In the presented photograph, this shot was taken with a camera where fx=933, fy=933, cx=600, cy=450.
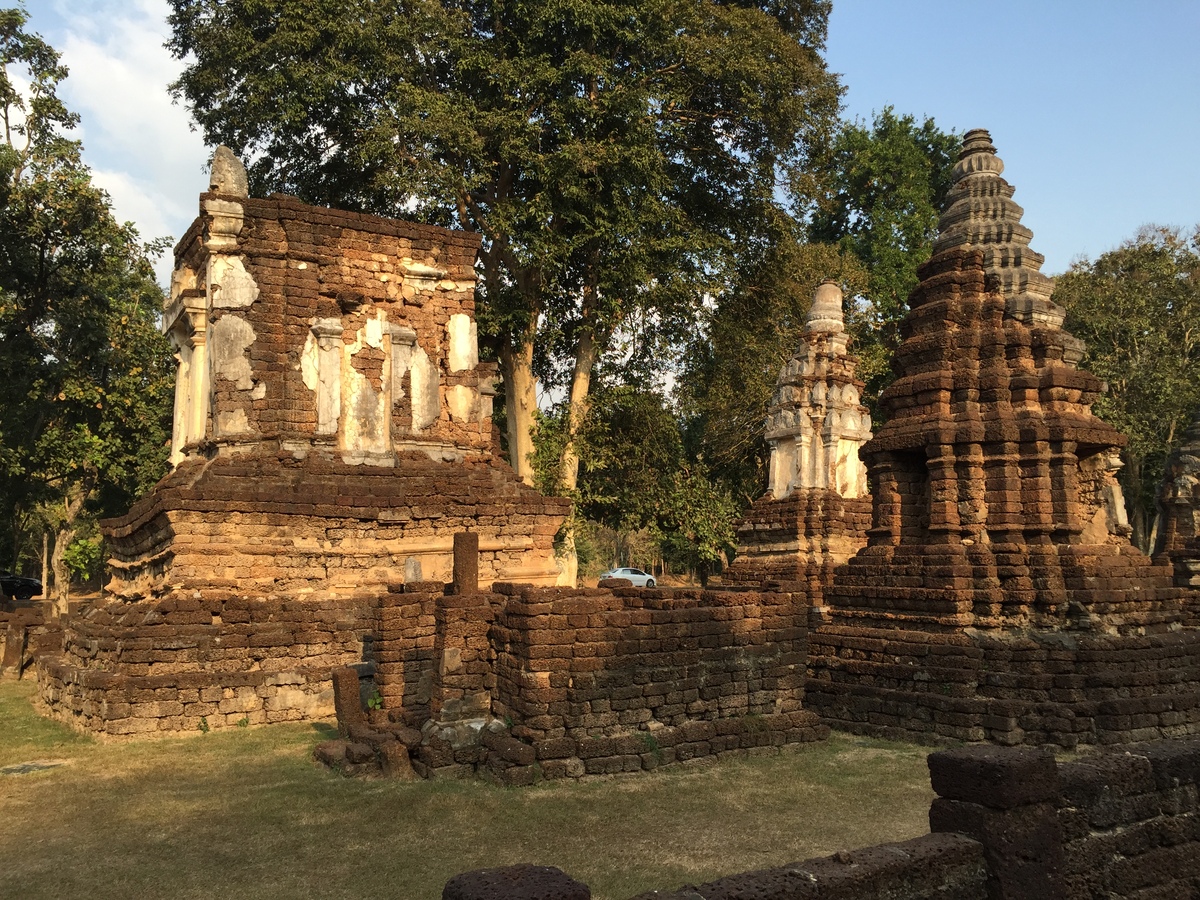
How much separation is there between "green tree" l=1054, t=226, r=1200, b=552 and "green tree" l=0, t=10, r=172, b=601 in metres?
25.1

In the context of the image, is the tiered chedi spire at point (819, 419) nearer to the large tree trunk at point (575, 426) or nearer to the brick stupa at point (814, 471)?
the brick stupa at point (814, 471)

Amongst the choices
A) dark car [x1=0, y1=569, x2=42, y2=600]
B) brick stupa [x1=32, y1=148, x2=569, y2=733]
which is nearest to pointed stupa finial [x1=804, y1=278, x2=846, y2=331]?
brick stupa [x1=32, y1=148, x2=569, y2=733]

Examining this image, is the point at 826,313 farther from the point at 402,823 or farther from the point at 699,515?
the point at 402,823

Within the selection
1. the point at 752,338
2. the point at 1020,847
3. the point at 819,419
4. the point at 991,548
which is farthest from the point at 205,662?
the point at 752,338

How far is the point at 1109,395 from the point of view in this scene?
27.9 meters

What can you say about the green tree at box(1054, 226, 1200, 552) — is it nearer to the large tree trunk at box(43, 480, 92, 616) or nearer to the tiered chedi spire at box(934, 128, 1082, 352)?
the tiered chedi spire at box(934, 128, 1082, 352)

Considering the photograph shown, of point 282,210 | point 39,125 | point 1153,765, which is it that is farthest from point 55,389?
point 1153,765

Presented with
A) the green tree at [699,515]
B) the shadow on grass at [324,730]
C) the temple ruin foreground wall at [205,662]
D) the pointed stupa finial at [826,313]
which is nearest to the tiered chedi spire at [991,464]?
the pointed stupa finial at [826,313]

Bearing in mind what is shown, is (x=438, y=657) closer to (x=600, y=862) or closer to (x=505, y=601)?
(x=505, y=601)

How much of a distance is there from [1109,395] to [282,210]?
2488 cm

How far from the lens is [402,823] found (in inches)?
241

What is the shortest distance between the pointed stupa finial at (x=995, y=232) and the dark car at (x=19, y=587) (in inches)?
1364

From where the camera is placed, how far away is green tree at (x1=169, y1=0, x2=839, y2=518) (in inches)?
679

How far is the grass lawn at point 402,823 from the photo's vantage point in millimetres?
5168
